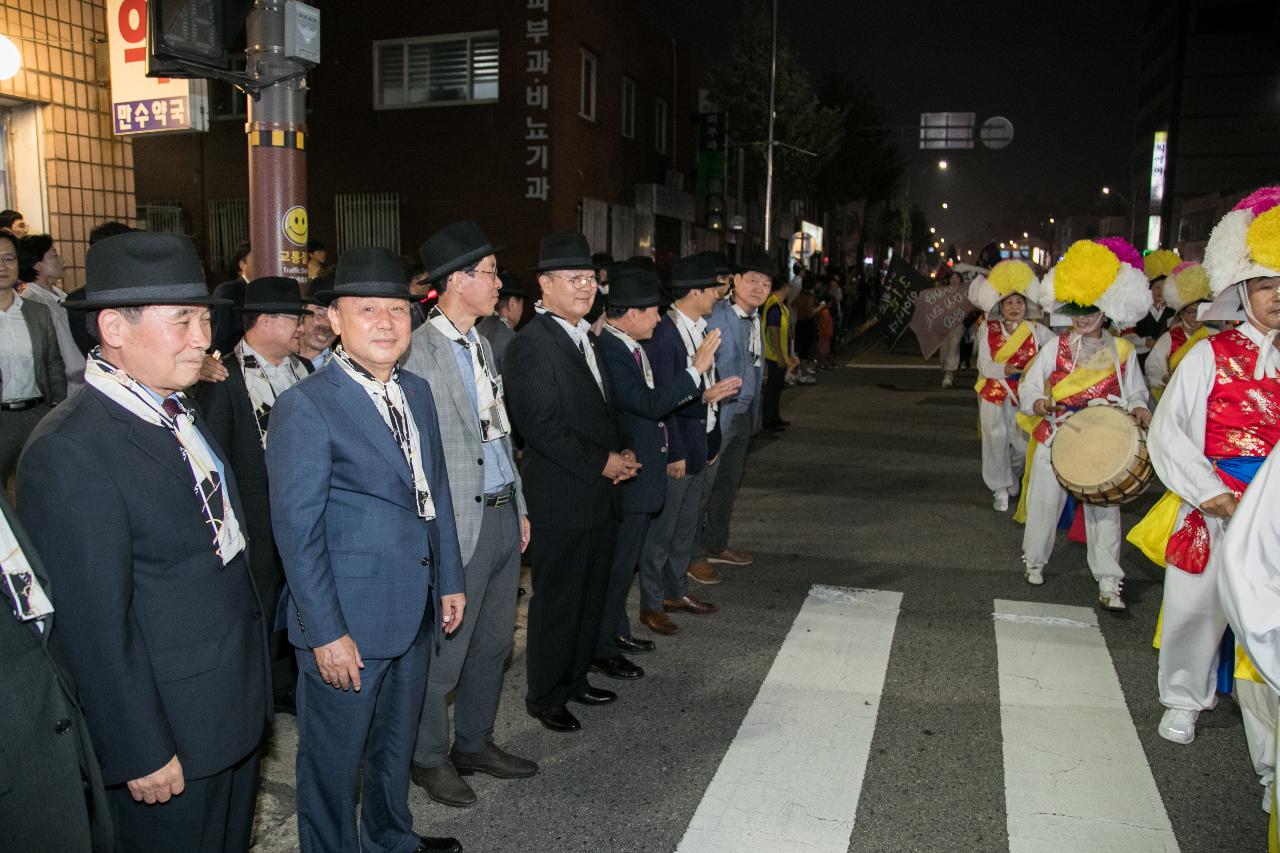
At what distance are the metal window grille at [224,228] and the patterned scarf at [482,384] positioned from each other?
18802 mm

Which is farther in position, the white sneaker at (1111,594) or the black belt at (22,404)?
the white sneaker at (1111,594)

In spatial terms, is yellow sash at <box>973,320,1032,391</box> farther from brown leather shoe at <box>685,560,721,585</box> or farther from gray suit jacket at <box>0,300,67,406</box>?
gray suit jacket at <box>0,300,67,406</box>

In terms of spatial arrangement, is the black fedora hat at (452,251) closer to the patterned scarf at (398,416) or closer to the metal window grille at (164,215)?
the patterned scarf at (398,416)

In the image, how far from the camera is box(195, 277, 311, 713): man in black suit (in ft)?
14.4

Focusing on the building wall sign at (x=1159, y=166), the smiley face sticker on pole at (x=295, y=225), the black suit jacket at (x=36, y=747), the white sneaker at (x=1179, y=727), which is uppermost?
the building wall sign at (x=1159, y=166)

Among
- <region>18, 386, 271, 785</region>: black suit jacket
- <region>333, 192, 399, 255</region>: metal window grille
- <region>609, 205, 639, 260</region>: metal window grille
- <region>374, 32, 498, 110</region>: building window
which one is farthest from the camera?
<region>609, 205, 639, 260</region>: metal window grille

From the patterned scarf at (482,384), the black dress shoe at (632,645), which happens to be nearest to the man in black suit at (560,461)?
the patterned scarf at (482,384)

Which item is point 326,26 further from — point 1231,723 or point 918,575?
point 1231,723

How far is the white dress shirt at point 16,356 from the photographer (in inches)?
245

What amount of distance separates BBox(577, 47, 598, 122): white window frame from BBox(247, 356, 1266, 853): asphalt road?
13.7 metres

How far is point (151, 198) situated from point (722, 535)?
19482 mm

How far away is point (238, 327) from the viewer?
4961 mm

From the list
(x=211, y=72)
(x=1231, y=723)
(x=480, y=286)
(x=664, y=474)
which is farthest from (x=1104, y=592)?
(x=211, y=72)

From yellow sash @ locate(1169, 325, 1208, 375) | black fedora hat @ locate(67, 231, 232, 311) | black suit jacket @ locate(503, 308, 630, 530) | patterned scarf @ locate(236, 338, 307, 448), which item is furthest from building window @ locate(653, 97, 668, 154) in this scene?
black fedora hat @ locate(67, 231, 232, 311)
